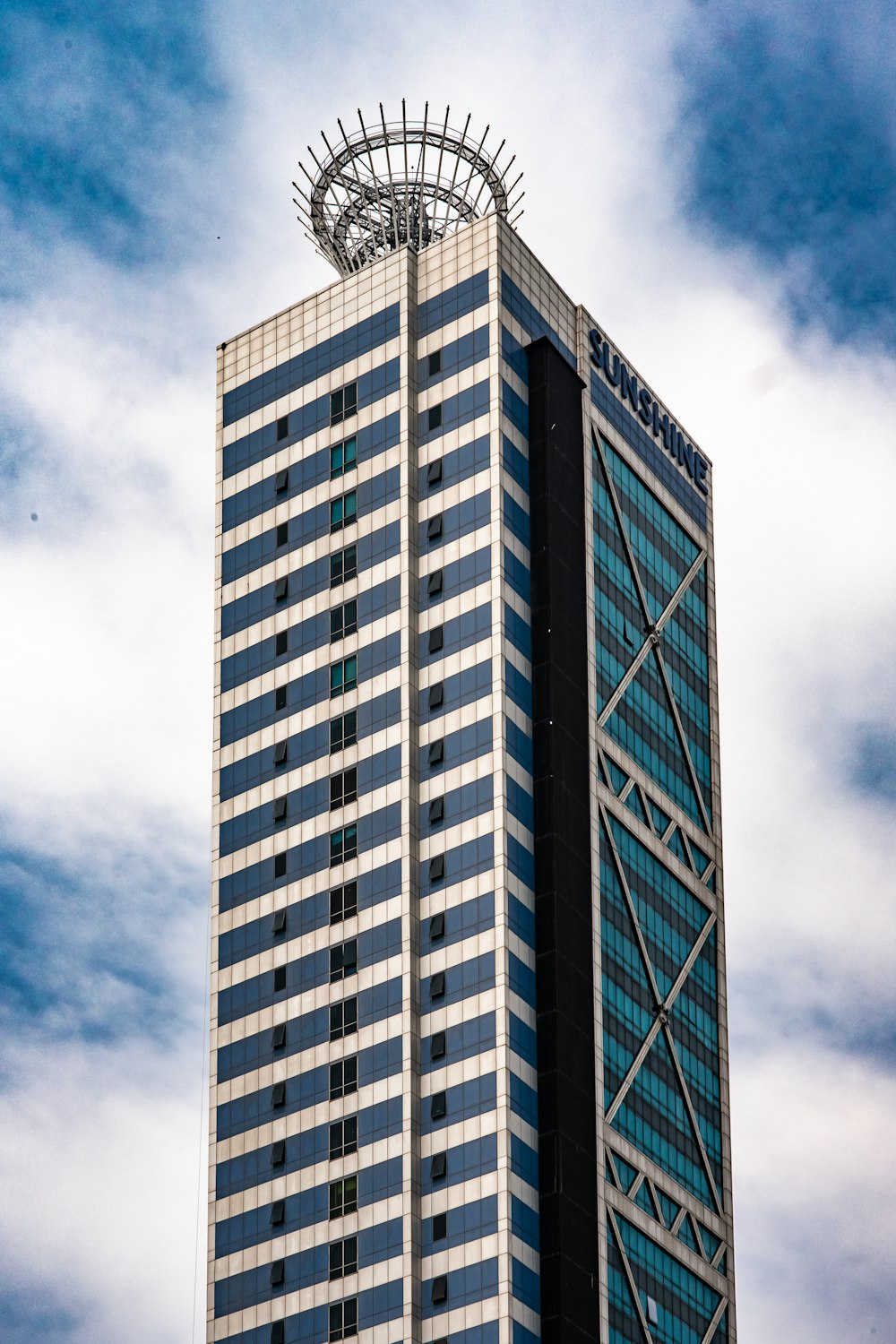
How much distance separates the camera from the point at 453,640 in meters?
195

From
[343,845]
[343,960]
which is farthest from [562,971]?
[343,845]

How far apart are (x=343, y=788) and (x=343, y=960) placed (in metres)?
12.4

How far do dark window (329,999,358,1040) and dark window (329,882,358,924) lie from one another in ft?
20.1

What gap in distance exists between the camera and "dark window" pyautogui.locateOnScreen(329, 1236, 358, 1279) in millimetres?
183250

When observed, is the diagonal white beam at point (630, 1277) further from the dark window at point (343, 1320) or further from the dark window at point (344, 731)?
the dark window at point (344, 731)

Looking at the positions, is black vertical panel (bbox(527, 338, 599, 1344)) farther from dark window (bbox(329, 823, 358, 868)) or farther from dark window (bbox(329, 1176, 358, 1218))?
dark window (bbox(329, 823, 358, 868))

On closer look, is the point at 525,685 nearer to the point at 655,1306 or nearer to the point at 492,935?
the point at 492,935

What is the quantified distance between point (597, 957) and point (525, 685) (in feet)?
63.0

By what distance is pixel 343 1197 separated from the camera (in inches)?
7308

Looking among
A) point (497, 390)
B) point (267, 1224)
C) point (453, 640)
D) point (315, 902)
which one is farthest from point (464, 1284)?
point (497, 390)

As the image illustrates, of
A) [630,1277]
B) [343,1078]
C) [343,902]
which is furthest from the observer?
[343,902]

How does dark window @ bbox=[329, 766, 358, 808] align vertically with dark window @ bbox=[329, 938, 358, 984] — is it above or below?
above

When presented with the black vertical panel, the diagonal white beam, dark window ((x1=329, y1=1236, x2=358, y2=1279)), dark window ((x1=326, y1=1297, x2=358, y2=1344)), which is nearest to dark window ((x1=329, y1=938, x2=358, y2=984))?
the black vertical panel

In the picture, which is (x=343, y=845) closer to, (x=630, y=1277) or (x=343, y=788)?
(x=343, y=788)
